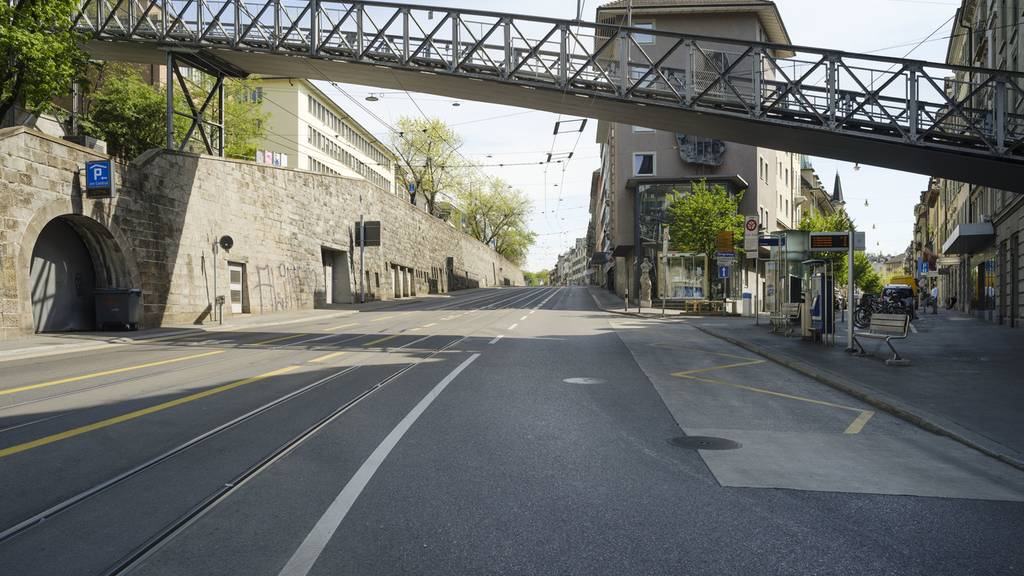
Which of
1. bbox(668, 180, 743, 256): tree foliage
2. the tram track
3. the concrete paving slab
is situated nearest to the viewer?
the tram track

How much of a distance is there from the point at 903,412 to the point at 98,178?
20254 millimetres

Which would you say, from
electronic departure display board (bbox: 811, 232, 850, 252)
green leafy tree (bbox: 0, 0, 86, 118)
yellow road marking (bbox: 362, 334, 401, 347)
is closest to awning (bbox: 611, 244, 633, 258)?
electronic departure display board (bbox: 811, 232, 850, 252)

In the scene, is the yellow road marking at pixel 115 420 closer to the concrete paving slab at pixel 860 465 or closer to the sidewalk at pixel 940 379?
the concrete paving slab at pixel 860 465

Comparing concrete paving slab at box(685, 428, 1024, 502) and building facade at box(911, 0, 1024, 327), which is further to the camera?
building facade at box(911, 0, 1024, 327)

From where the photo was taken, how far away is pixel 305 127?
2510 inches

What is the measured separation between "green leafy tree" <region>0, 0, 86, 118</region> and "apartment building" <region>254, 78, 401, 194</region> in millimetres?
36177

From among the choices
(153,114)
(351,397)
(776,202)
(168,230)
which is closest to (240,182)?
(168,230)

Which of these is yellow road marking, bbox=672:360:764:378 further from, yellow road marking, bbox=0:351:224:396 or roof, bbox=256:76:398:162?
roof, bbox=256:76:398:162

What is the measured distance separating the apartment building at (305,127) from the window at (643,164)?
71.0ft

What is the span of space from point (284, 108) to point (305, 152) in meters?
4.56

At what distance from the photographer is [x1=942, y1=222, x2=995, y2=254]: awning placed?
93.5 ft

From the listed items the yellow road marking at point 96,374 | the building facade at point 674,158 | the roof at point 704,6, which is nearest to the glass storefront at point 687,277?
the building facade at point 674,158

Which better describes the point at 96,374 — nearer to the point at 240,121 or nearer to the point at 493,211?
the point at 240,121

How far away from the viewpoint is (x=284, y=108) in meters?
60.5
